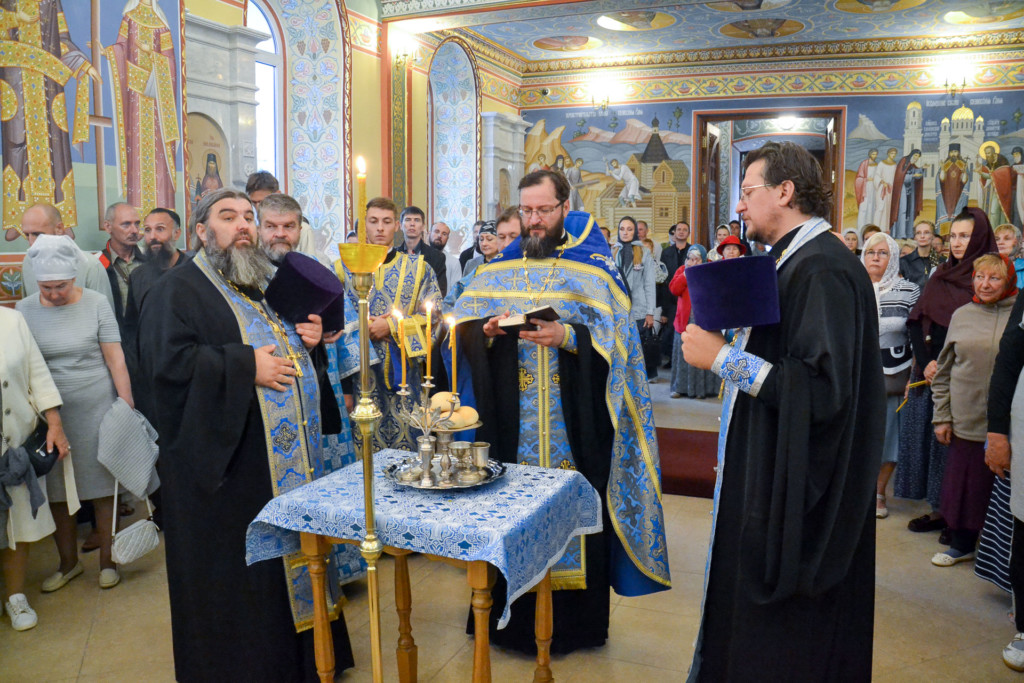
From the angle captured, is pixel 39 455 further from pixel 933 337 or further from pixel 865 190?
pixel 865 190

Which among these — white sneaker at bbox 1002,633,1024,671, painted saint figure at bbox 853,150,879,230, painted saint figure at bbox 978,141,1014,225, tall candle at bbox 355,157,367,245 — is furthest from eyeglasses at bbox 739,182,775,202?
painted saint figure at bbox 978,141,1014,225

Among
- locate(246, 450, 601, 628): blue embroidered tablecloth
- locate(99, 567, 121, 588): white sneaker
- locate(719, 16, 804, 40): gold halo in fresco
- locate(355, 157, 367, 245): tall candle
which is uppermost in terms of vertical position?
locate(719, 16, 804, 40): gold halo in fresco

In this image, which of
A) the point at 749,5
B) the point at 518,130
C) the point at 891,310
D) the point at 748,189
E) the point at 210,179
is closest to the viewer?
the point at 748,189

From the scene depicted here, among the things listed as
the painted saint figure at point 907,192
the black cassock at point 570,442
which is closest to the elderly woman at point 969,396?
the black cassock at point 570,442

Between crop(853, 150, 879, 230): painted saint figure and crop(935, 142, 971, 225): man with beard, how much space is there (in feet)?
2.94

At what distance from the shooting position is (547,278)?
11.2 ft

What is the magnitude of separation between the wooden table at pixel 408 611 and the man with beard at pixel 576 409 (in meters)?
0.46

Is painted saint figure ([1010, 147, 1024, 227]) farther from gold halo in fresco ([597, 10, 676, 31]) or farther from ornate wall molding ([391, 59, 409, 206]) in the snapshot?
ornate wall molding ([391, 59, 409, 206])

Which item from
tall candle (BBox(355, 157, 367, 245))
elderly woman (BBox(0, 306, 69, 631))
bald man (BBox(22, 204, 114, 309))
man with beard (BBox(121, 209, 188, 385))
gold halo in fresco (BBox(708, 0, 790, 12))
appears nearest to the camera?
tall candle (BBox(355, 157, 367, 245))

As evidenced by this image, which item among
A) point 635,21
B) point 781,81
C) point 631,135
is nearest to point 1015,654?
point 635,21

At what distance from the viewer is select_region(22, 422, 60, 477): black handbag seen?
147 inches

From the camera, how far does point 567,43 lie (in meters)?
12.6

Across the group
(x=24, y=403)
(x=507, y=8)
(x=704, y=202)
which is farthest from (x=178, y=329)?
(x=704, y=202)

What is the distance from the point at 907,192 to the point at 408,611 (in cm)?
1196
